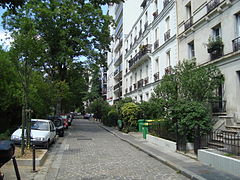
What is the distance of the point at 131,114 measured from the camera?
2306 cm

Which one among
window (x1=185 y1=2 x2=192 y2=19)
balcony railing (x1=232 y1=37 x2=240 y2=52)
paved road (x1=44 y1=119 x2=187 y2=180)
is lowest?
paved road (x1=44 y1=119 x2=187 y2=180)

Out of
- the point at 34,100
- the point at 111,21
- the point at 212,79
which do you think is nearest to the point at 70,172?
the point at 212,79

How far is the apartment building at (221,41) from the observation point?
13094 mm

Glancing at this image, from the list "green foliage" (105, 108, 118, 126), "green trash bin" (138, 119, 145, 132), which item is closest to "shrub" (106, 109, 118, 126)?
"green foliage" (105, 108, 118, 126)

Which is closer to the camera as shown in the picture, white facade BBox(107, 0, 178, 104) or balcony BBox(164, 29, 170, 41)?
white facade BBox(107, 0, 178, 104)

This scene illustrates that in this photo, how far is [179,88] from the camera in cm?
1418

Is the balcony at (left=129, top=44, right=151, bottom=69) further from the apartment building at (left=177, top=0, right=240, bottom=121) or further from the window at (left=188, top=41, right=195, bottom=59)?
the apartment building at (left=177, top=0, right=240, bottom=121)

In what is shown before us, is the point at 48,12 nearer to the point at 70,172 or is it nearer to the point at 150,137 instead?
the point at 150,137

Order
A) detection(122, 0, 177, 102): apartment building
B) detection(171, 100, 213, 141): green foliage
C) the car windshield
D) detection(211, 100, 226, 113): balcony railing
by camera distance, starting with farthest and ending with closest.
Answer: detection(122, 0, 177, 102): apartment building
the car windshield
detection(211, 100, 226, 113): balcony railing
detection(171, 100, 213, 141): green foliage

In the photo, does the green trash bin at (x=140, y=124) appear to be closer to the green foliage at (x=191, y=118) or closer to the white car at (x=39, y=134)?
the white car at (x=39, y=134)

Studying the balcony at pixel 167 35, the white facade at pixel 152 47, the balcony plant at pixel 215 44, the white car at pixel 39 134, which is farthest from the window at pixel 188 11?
the white car at pixel 39 134

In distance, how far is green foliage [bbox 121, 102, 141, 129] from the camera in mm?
23062

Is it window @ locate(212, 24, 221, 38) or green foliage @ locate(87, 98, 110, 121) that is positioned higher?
window @ locate(212, 24, 221, 38)

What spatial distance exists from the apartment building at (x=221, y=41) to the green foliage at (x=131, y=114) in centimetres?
753
